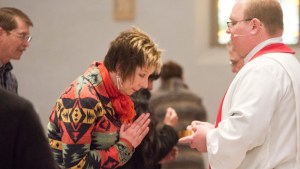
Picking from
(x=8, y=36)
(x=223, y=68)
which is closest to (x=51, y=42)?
(x=223, y=68)

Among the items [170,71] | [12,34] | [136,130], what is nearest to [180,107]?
[170,71]

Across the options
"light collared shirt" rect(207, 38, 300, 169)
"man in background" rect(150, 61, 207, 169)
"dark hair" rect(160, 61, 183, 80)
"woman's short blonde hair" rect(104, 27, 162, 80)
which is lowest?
"man in background" rect(150, 61, 207, 169)

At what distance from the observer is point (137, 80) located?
3.02 meters

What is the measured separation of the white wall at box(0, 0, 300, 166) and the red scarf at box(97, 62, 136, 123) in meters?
3.91

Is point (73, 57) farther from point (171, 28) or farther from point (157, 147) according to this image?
point (157, 147)

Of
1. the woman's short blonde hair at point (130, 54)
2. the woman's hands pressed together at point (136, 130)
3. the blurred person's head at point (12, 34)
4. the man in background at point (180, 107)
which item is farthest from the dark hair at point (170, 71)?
the woman's short blonde hair at point (130, 54)

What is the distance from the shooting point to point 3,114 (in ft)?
5.79

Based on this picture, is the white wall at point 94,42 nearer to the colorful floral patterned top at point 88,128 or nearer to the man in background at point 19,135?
the colorful floral patterned top at point 88,128

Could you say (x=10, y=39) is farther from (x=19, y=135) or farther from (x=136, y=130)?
(x=19, y=135)

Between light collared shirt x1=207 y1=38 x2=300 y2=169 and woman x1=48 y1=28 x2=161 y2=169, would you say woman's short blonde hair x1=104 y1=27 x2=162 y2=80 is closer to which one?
woman x1=48 y1=28 x2=161 y2=169

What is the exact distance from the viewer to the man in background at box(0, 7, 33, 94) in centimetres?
416

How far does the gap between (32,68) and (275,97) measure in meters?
4.78

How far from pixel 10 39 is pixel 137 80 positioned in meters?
1.47

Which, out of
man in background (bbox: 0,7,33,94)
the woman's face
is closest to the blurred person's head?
man in background (bbox: 0,7,33,94)
